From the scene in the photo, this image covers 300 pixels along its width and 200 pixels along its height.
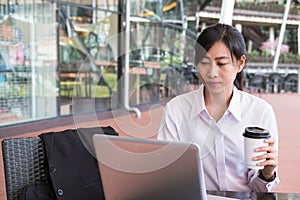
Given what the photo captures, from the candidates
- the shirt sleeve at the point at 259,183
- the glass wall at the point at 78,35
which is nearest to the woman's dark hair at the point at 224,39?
the shirt sleeve at the point at 259,183

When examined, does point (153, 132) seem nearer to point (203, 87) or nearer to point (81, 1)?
point (203, 87)

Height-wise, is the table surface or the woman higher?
the woman

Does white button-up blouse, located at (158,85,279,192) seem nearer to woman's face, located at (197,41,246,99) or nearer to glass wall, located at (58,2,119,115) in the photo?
woman's face, located at (197,41,246,99)

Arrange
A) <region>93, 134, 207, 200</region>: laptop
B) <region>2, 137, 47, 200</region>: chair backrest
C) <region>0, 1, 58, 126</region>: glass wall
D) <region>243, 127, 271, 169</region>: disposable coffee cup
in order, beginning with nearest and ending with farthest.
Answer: <region>93, 134, 207, 200</region>: laptop < <region>243, 127, 271, 169</region>: disposable coffee cup < <region>2, 137, 47, 200</region>: chair backrest < <region>0, 1, 58, 126</region>: glass wall

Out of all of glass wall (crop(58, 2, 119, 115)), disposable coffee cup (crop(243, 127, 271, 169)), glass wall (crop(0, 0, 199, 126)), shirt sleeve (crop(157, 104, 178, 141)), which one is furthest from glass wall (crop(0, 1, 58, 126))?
disposable coffee cup (crop(243, 127, 271, 169))

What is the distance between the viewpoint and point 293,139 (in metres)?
5.55

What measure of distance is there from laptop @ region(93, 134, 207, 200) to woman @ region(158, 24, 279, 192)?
462 millimetres

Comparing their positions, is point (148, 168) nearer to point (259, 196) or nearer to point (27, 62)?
point (259, 196)

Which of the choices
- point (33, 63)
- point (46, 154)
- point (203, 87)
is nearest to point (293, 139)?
point (33, 63)

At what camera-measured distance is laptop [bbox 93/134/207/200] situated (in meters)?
0.79

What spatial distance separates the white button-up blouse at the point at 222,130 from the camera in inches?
53.7

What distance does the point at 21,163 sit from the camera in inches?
51.0

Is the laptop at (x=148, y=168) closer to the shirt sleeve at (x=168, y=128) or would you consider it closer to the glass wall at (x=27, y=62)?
the shirt sleeve at (x=168, y=128)

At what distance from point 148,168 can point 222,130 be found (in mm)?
633
